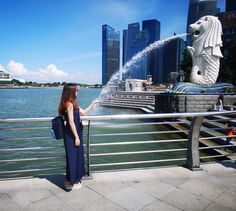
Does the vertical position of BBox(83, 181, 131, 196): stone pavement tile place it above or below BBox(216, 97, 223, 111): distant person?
below

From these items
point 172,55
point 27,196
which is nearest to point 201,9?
point 172,55

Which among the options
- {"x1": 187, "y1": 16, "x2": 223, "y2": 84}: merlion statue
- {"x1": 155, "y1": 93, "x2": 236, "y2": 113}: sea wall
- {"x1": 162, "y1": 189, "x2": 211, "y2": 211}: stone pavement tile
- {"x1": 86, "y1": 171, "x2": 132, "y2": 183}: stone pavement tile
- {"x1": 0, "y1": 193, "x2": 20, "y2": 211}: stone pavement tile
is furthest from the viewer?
{"x1": 187, "y1": 16, "x2": 223, "y2": 84}: merlion statue

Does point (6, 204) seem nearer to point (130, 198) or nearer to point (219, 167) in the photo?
point (130, 198)

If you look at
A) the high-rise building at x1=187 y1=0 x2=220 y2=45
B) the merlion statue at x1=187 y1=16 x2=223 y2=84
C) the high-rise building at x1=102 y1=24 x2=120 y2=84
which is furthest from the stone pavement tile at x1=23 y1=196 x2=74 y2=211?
the high-rise building at x1=187 y1=0 x2=220 y2=45

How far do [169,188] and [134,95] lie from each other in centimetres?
2629

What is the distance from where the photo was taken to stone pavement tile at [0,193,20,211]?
2660 millimetres

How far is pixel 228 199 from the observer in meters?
2.93

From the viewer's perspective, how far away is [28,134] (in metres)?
11.3

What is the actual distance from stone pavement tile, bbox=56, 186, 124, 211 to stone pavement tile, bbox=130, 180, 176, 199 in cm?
55

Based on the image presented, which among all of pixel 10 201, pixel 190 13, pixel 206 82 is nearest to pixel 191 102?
pixel 206 82

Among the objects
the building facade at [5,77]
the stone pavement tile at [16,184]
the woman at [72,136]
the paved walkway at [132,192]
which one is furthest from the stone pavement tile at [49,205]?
the building facade at [5,77]

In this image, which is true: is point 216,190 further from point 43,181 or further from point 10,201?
point 10,201

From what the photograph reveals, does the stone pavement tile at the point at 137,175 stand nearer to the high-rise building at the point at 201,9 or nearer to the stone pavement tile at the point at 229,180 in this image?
the stone pavement tile at the point at 229,180

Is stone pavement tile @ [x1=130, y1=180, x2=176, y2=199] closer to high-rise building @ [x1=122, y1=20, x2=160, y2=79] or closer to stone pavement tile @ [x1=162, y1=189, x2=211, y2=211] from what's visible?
stone pavement tile @ [x1=162, y1=189, x2=211, y2=211]
